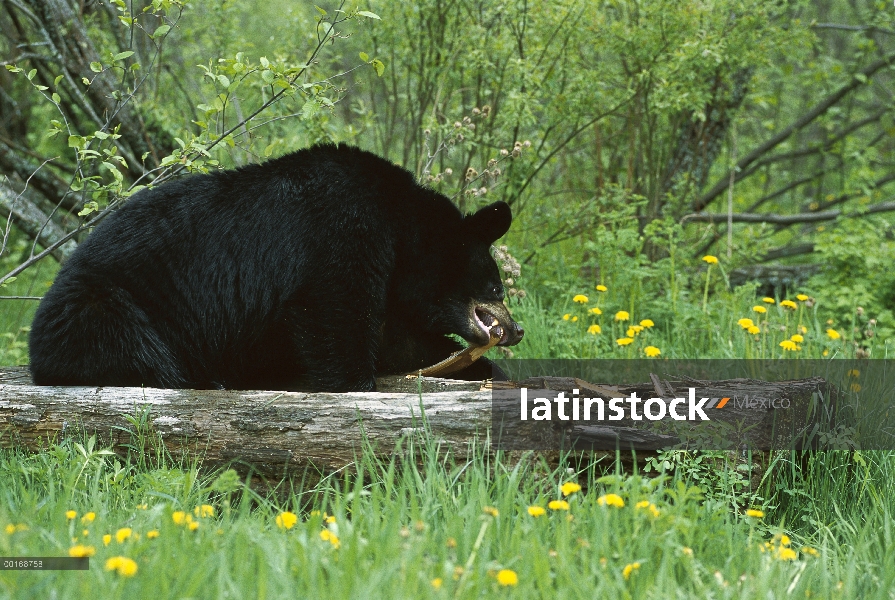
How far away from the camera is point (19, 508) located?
9.98 feet

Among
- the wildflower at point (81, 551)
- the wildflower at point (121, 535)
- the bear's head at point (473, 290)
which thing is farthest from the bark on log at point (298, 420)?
the wildflower at point (81, 551)

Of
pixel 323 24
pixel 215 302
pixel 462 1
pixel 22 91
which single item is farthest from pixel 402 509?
pixel 22 91

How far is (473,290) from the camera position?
14.5 ft

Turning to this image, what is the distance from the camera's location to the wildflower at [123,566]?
6.61 ft

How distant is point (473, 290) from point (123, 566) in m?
2.63

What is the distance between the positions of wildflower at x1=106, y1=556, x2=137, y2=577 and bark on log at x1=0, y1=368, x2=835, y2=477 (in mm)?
1191

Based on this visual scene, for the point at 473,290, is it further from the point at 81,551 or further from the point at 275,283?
the point at 81,551

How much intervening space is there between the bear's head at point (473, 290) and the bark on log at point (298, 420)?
718 millimetres

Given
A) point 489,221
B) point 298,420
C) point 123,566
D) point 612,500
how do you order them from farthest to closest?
1. point 489,221
2. point 298,420
3. point 612,500
4. point 123,566

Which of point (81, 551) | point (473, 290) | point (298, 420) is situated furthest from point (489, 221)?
point (81, 551)

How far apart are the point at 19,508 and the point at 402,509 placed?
1381 millimetres

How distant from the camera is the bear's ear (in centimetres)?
430

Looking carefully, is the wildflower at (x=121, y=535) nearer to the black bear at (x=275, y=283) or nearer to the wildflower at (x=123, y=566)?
the wildflower at (x=123, y=566)

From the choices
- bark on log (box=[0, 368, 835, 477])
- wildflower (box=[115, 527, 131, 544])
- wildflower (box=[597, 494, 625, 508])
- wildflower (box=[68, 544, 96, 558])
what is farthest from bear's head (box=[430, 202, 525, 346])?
wildflower (box=[68, 544, 96, 558])
